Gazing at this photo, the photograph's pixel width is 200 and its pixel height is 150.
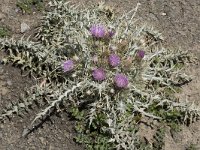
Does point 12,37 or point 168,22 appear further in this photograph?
point 168,22

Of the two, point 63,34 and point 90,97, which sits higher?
point 63,34

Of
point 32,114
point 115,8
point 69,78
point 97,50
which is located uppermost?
point 115,8

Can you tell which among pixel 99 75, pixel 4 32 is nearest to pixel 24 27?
pixel 4 32

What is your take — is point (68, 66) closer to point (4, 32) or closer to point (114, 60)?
point (114, 60)

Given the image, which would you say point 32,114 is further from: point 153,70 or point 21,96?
point 153,70

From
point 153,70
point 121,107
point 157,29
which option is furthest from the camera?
point 157,29

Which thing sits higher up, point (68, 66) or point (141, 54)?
point (141, 54)

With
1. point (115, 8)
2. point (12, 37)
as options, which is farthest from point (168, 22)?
point (12, 37)

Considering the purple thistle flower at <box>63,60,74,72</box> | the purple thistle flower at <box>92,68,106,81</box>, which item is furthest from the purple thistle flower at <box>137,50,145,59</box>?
the purple thistle flower at <box>63,60,74,72</box>

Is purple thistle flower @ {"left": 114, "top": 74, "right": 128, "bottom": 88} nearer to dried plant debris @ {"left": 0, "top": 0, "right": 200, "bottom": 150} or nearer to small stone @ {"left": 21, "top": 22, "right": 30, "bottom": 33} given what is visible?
dried plant debris @ {"left": 0, "top": 0, "right": 200, "bottom": 150}
